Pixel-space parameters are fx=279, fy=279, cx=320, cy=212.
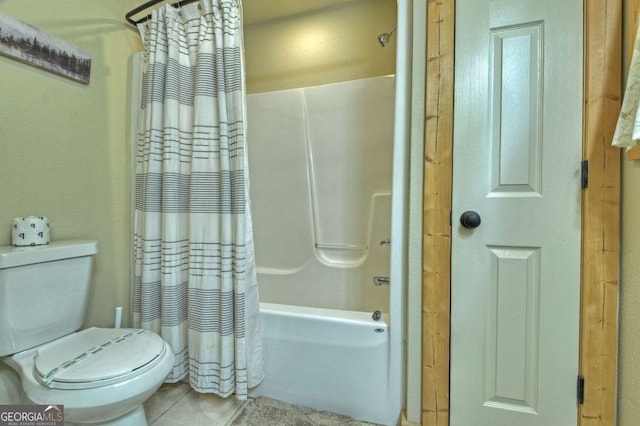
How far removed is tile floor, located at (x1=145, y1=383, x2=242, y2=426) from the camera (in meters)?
1.24

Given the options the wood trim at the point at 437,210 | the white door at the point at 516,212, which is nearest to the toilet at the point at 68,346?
the wood trim at the point at 437,210

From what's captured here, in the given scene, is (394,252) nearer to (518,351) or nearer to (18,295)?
→ (518,351)

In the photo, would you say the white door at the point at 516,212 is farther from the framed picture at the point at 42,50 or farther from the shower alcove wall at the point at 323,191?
the framed picture at the point at 42,50

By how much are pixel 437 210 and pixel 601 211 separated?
20.1 inches

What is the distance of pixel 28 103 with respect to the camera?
116 centimetres

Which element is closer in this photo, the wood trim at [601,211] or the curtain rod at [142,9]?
the wood trim at [601,211]

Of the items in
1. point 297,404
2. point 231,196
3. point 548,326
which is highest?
point 231,196

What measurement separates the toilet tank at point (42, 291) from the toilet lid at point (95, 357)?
0.07 metres

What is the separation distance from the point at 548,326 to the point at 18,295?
1.89 m

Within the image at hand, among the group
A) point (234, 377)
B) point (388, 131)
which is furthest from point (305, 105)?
point (234, 377)

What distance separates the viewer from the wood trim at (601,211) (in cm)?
93

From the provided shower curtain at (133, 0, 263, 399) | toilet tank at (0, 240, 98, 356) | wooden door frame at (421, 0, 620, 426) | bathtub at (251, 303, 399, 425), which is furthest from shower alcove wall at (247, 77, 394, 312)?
toilet tank at (0, 240, 98, 356)

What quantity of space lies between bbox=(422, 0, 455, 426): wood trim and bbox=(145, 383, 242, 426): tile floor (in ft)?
2.87

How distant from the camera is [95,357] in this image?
3.13 ft
